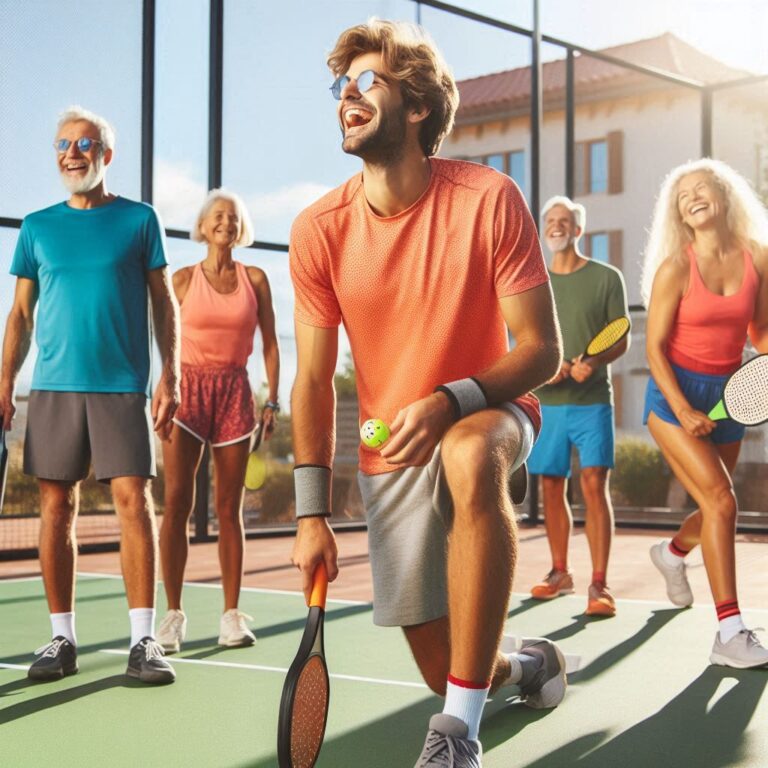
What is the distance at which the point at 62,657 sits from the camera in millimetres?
3957

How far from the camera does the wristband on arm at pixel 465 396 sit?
8.08 ft

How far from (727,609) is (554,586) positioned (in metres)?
1.76

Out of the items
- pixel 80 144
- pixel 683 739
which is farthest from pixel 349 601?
pixel 683 739

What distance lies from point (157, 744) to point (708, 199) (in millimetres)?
2648

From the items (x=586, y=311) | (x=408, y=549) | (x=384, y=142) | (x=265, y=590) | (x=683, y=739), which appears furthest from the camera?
(x=265, y=590)

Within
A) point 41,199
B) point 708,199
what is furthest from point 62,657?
point 41,199

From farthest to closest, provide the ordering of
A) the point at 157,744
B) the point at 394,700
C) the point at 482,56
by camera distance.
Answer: the point at 482,56 < the point at 394,700 < the point at 157,744

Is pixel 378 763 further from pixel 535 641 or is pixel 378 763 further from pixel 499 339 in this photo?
pixel 499 339

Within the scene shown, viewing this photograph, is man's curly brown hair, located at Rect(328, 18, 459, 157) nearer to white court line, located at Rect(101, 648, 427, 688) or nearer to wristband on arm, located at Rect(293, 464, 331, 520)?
wristband on arm, located at Rect(293, 464, 331, 520)

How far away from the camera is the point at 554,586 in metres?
5.81

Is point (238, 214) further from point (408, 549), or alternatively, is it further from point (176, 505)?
point (408, 549)

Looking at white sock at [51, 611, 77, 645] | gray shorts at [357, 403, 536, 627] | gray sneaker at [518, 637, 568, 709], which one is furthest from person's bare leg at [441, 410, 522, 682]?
white sock at [51, 611, 77, 645]

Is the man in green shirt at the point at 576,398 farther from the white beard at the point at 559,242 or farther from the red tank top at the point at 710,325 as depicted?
the red tank top at the point at 710,325

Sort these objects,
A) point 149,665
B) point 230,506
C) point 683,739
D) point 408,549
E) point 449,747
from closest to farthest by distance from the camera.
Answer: point 449,747 < point 408,549 < point 683,739 < point 149,665 < point 230,506
